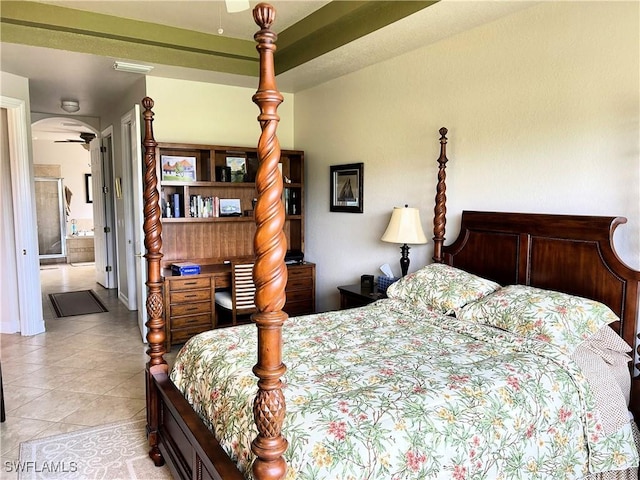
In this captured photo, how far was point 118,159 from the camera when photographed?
19.6 feet

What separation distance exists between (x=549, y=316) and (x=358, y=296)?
172 centimetres

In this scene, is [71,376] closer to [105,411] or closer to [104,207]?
[105,411]

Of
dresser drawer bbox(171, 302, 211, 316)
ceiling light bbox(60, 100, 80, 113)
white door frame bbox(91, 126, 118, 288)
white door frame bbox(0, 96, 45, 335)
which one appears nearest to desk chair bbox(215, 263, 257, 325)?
dresser drawer bbox(171, 302, 211, 316)

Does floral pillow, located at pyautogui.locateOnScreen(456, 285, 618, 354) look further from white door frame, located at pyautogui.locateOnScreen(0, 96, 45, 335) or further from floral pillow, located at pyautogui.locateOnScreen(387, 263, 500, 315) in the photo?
white door frame, located at pyautogui.locateOnScreen(0, 96, 45, 335)

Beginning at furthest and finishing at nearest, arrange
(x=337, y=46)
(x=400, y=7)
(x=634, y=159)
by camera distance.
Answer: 1. (x=337, y=46)
2. (x=400, y=7)
3. (x=634, y=159)

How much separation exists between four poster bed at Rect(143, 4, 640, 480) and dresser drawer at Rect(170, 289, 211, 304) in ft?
5.31

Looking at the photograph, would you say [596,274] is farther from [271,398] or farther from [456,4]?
[271,398]

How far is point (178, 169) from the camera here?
4652mm

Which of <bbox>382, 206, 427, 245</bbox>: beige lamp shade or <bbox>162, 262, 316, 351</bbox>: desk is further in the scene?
<bbox>162, 262, 316, 351</bbox>: desk

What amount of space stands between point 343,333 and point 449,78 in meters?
2.15

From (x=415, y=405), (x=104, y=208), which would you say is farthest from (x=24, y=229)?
(x=415, y=405)

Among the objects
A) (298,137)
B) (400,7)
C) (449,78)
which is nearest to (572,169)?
(449,78)

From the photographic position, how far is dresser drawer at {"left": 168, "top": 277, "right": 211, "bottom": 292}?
13.9 feet

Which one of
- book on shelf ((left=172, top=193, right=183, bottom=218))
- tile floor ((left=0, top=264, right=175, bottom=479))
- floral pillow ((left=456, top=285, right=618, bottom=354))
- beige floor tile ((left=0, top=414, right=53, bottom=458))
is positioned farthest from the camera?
book on shelf ((left=172, top=193, right=183, bottom=218))
